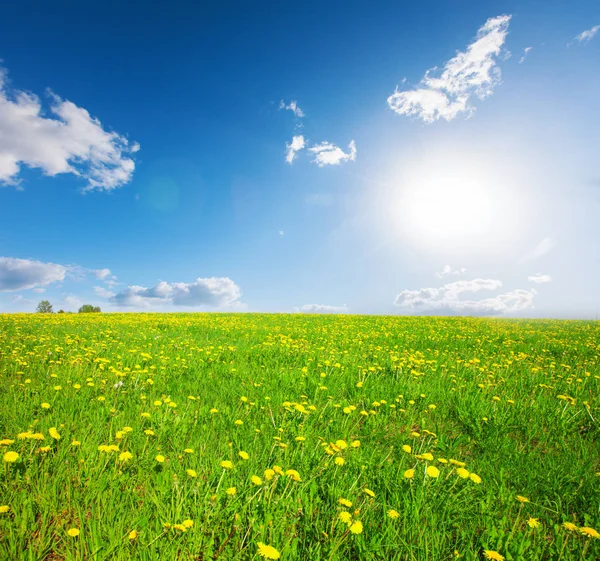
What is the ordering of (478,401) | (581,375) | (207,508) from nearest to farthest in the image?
1. (207,508)
2. (478,401)
3. (581,375)

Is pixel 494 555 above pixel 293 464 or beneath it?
beneath

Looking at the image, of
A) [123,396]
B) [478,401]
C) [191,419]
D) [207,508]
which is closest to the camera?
[207,508]

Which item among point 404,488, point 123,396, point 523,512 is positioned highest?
point 123,396

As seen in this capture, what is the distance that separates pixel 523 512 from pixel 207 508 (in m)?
2.49

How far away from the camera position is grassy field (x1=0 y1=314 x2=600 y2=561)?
206 centimetres

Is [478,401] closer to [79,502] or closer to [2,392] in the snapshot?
[79,502]

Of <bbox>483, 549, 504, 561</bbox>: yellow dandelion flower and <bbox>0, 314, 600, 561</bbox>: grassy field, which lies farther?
<bbox>0, 314, 600, 561</bbox>: grassy field

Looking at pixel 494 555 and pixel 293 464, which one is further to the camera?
pixel 293 464

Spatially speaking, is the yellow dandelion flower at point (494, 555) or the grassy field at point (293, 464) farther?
the grassy field at point (293, 464)

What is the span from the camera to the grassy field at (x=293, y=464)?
6.76ft

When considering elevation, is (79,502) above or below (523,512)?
above

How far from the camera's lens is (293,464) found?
2.89 m

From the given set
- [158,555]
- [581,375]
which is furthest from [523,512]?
[581,375]

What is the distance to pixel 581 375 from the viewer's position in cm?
645
